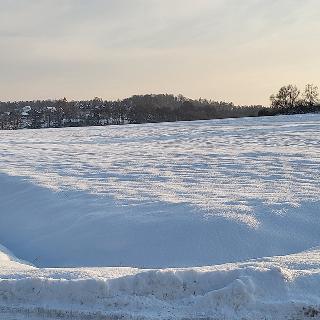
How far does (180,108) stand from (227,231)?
6554 cm

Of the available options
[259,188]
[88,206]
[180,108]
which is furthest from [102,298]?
[180,108]

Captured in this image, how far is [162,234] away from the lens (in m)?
6.67

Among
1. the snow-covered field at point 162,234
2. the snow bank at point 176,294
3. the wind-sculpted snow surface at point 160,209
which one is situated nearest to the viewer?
the snow bank at point 176,294

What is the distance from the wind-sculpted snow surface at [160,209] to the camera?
20.8 feet

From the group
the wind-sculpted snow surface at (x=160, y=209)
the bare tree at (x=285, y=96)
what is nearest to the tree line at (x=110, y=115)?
the bare tree at (x=285, y=96)

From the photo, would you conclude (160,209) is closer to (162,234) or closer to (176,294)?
(162,234)

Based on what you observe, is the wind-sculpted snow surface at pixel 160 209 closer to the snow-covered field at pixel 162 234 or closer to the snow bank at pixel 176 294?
the snow-covered field at pixel 162 234

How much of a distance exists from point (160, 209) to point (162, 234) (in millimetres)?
913

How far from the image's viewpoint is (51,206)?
838cm

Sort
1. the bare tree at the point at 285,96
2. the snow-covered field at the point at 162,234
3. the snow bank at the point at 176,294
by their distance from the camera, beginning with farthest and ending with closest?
the bare tree at the point at 285,96 < the snow-covered field at the point at 162,234 < the snow bank at the point at 176,294

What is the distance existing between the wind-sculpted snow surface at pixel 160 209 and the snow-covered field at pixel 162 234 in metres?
0.02

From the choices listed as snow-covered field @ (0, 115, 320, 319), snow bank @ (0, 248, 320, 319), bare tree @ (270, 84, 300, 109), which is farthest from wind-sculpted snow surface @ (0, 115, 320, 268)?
bare tree @ (270, 84, 300, 109)

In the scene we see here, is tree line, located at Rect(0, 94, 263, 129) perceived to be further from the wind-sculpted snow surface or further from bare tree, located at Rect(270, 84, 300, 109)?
the wind-sculpted snow surface

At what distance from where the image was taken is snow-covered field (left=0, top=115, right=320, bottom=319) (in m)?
3.94
